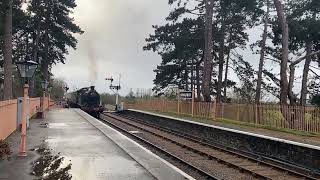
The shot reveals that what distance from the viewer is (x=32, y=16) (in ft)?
172

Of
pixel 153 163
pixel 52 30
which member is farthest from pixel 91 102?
pixel 153 163

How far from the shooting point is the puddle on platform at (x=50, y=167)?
11.1 metres

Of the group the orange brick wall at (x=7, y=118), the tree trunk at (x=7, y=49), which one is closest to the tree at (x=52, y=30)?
the tree trunk at (x=7, y=49)

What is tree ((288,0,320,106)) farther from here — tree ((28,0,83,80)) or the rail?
tree ((28,0,83,80))

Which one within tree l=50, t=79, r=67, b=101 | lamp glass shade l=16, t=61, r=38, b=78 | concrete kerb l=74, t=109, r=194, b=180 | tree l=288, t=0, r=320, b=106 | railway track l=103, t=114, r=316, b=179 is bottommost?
railway track l=103, t=114, r=316, b=179

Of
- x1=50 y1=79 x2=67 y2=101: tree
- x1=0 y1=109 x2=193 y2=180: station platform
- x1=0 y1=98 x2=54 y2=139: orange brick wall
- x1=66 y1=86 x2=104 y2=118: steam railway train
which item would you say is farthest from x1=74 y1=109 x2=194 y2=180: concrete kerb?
x1=50 y1=79 x2=67 y2=101: tree

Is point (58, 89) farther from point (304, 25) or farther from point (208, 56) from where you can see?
point (304, 25)

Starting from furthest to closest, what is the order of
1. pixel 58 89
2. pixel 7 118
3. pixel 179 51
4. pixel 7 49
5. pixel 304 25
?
pixel 58 89
pixel 179 51
pixel 304 25
pixel 7 49
pixel 7 118

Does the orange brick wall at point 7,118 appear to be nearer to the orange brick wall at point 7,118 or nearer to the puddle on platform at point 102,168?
the orange brick wall at point 7,118

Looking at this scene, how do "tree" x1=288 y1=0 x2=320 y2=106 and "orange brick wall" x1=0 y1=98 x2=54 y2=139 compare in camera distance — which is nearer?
"orange brick wall" x1=0 y1=98 x2=54 y2=139

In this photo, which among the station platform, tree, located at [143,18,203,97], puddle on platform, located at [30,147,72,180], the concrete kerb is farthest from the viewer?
tree, located at [143,18,203,97]

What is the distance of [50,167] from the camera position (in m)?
12.4

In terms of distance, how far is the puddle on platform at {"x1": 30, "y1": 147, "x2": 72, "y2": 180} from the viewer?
11.1 meters

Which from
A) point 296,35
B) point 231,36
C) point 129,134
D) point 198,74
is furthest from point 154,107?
point 129,134
